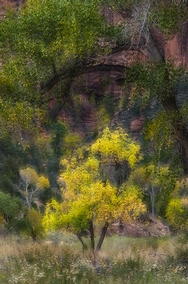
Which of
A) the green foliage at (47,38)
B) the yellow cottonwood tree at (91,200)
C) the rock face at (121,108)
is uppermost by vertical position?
the rock face at (121,108)

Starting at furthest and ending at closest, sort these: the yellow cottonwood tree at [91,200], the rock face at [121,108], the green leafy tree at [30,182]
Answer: the rock face at [121,108] < the green leafy tree at [30,182] < the yellow cottonwood tree at [91,200]

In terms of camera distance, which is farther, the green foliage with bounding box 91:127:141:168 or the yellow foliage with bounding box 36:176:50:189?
the yellow foliage with bounding box 36:176:50:189

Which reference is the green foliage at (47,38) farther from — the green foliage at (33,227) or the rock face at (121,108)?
the rock face at (121,108)

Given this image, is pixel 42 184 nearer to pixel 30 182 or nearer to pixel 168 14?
pixel 30 182

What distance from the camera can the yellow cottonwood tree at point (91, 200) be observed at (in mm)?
12266

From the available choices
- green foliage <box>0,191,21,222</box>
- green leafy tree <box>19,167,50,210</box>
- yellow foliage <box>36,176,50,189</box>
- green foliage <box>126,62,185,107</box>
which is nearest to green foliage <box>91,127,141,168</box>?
green foliage <box>126,62,185,107</box>

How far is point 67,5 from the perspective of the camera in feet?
21.1

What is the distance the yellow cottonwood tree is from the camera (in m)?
12.3

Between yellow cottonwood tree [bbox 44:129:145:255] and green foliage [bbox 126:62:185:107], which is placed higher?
green foliage [bbox 126:62:185:107]

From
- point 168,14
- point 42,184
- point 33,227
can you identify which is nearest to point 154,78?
point 168,14

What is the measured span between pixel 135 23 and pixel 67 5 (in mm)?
1170

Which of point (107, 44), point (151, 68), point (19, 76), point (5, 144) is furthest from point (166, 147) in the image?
point (5, 144)

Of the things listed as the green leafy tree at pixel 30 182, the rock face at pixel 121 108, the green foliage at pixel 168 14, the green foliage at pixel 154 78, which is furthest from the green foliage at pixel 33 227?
the green leafy tree at pixel 30 182

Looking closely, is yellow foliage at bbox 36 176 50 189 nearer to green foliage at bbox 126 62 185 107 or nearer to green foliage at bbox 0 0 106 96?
green foliage at bbox 126 62 185 107
